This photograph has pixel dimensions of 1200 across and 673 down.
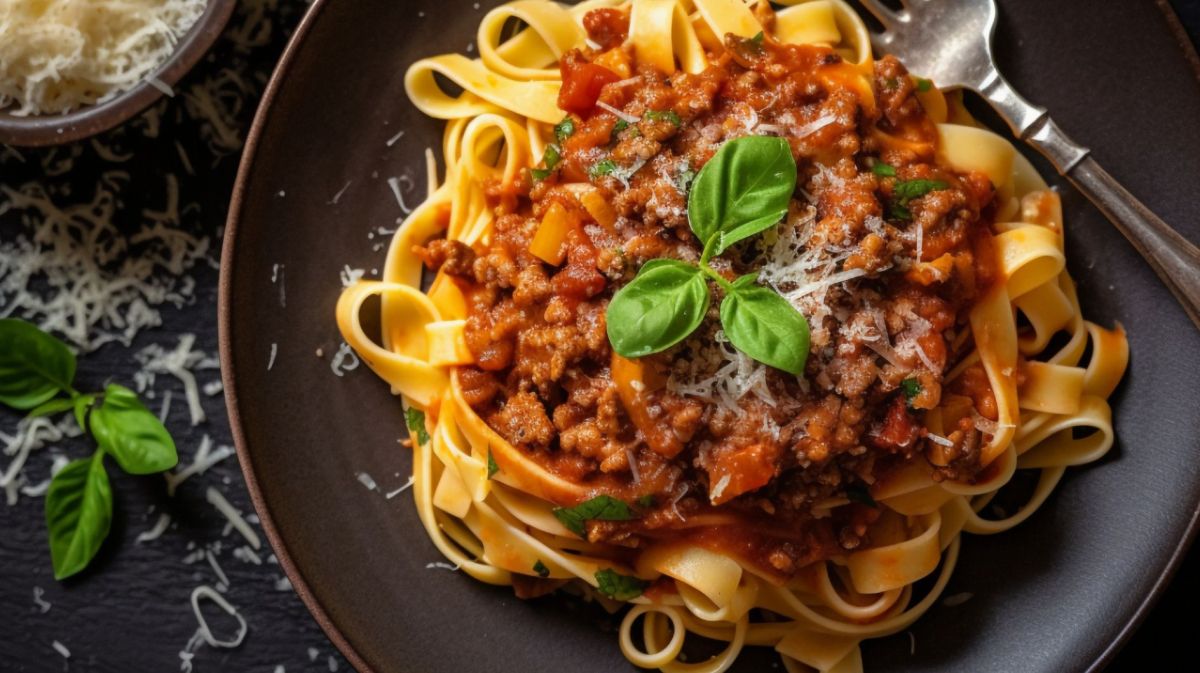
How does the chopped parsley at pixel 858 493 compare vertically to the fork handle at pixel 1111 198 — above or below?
below

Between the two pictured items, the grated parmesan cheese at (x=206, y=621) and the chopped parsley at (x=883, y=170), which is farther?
the grated parmesan cheese at (x=206, y=621)

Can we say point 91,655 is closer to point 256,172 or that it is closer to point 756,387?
point 256,172

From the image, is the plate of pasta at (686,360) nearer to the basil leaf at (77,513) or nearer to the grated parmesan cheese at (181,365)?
the grated parmesan cheese at (181,365)

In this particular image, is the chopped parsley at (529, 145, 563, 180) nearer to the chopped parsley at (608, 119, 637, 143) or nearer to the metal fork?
the chopped parsley at (608, 119, 637, 143)

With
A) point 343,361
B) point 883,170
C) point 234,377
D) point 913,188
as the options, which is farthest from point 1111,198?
point 234,377

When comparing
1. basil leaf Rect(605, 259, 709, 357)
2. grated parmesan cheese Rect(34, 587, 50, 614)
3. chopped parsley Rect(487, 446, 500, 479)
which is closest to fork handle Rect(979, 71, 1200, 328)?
basil leaf Rect(605, 259, 709, 357)

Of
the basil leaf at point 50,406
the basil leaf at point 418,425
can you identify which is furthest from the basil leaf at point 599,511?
the basil leaf at point 50,406
